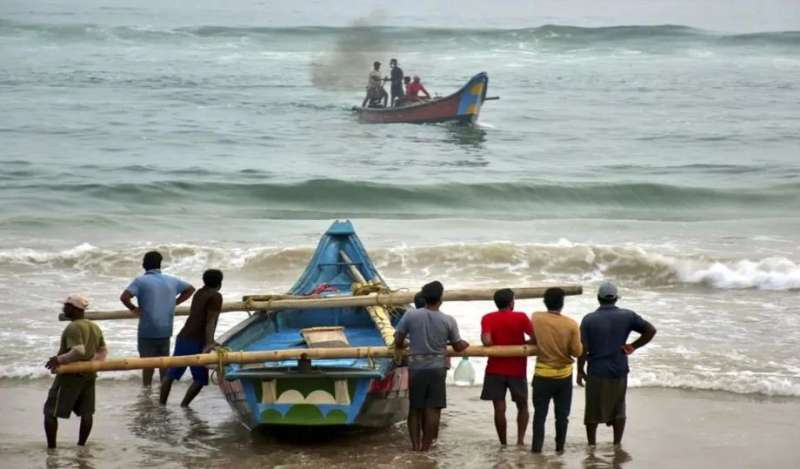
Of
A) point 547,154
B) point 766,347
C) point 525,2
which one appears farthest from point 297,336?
point 525,2

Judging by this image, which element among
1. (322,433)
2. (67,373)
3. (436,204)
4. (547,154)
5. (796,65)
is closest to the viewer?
(67,373)

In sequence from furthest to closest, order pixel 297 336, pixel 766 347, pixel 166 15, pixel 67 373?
pixel 166 15 → pixel 766 347 → pixel 297 336 → pixel 67 373

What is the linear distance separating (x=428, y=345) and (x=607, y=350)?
3.73 feet

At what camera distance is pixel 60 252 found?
1770cm

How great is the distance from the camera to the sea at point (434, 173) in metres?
15.1

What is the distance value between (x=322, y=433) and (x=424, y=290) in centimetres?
138

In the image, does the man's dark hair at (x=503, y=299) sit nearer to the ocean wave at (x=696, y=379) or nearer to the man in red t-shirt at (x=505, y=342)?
the man in red t-shirt at (x=505, y=342)

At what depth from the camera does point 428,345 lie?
8.47 m

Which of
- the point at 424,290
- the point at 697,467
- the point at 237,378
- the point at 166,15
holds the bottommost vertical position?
the point at 697,467

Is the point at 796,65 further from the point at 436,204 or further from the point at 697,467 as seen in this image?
the point at 697,467

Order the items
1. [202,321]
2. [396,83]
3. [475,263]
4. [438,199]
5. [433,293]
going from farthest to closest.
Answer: [396,83]
[438,199]
[475,263]
[202,321]
[433,293]

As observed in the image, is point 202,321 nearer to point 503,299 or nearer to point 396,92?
point 503,299

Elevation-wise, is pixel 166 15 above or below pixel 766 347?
above

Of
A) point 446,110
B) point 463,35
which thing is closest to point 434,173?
point 446,110
